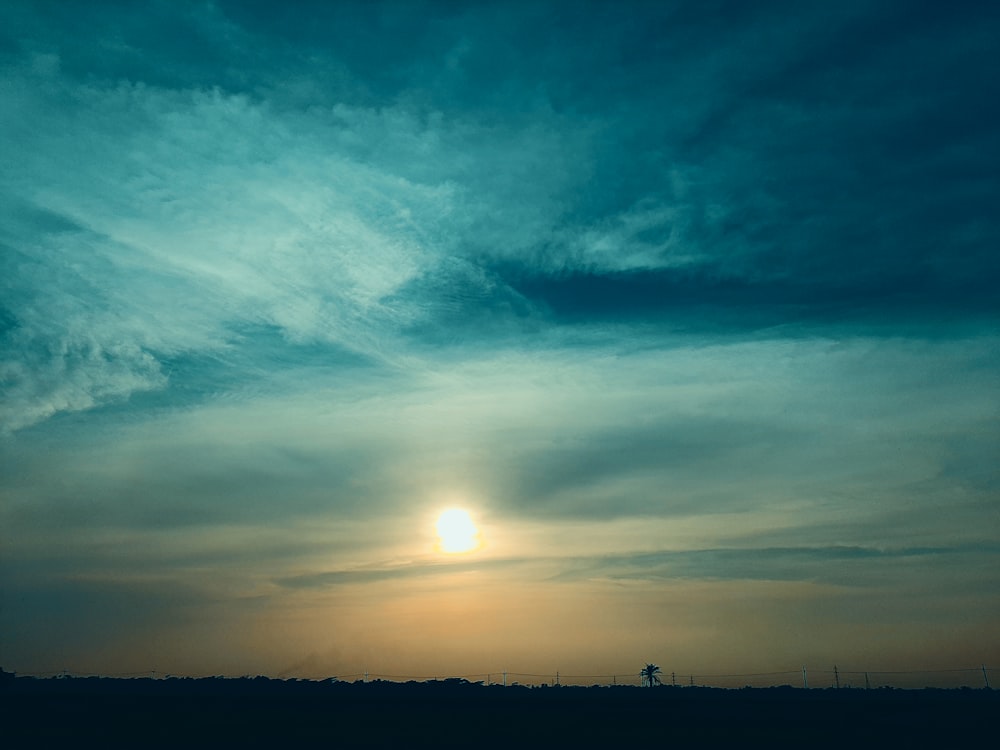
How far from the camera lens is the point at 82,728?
1984 inches

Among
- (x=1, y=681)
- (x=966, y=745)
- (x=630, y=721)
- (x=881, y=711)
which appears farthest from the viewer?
(x=1, y=681)

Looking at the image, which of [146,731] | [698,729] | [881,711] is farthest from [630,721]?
[146,731]

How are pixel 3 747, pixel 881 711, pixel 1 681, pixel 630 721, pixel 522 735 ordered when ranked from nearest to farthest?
pixel 3 747
pixel 522 735
pixel 630 721
pixel 881 711
pixel 1 681

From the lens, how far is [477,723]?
184 ft

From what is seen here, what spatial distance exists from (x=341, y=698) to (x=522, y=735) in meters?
38.5

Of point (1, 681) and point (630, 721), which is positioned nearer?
point (630, 721)

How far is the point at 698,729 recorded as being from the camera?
175 ft

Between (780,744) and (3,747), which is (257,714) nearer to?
(3,747)

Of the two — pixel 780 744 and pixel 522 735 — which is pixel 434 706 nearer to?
pixel 522 735

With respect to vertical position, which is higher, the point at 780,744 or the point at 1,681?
the point at 1,681

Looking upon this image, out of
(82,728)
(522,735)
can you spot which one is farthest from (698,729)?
(82,728)

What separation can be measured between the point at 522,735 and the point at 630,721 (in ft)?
42.2

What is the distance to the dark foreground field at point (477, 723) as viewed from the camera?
46531 mm

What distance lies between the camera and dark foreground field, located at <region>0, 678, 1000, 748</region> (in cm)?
4653
